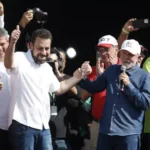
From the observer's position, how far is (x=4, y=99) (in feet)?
14.9

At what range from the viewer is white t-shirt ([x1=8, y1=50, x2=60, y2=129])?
4.39 m

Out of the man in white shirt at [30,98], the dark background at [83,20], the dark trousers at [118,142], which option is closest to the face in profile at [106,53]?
the man in white shirt at [30,98]

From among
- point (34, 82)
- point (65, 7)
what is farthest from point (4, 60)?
point (65, 7)

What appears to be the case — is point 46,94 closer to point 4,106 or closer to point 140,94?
point 4,106

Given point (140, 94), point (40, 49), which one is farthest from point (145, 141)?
point (40, 49)

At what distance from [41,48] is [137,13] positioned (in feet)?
8.73

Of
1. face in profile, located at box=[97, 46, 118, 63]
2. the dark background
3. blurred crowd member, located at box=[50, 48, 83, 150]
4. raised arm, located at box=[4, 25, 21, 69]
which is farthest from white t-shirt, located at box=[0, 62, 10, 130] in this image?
the dark background

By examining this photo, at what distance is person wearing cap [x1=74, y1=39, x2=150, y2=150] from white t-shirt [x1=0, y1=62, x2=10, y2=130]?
32.8 inches

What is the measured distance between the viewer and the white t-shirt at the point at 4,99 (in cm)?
453

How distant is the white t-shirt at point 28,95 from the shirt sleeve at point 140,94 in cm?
72

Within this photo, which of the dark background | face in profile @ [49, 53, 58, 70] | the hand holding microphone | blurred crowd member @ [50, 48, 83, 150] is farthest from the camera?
the dark background

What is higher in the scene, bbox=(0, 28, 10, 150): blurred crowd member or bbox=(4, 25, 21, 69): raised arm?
bbox=(4, 25, 21, 69): raised arm

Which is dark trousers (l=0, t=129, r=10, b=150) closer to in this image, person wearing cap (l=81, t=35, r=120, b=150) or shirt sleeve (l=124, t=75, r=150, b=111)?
person wearing cap (l=81, t=35, r=120, b=150)

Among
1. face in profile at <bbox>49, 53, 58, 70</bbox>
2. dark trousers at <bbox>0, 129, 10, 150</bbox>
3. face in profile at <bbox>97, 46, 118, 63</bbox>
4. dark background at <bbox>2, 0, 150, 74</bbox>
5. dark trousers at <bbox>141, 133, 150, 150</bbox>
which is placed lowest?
dark trousers at <bbox>141, 133, 150, 150</bbox>
